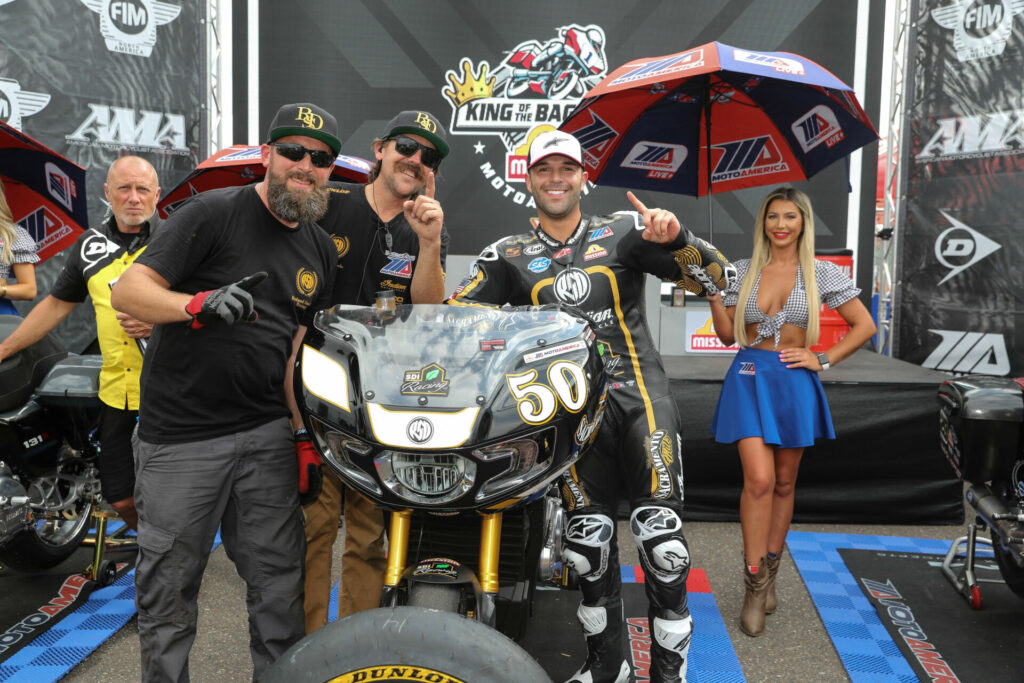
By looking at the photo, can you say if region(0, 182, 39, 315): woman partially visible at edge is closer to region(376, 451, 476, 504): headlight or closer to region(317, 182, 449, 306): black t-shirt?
region(317, 182, 449, 306): black t-shirt

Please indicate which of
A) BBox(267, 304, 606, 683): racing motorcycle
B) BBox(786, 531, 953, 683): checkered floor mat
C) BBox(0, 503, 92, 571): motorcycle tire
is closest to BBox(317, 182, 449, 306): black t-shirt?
BBox(267, 304, 606, 683): racing motorcycle

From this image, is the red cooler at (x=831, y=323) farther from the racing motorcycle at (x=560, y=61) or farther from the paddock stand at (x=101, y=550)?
the paddock stand at (x=101, y=550)

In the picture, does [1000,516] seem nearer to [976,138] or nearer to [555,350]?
[555,350]

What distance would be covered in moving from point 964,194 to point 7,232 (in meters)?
5.80

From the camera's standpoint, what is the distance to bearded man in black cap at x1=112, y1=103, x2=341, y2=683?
6.70 feet

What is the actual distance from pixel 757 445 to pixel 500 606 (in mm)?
1785

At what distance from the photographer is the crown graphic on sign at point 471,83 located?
6434 mm

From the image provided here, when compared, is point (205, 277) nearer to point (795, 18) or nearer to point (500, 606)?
point (500, 606)

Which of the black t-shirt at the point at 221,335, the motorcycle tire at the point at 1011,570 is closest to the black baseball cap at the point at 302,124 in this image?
the black t-shirt at the point at 221,335

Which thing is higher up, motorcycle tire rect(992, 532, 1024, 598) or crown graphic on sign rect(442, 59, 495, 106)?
crown graphic on sign rect(442, 59, 495, 106)

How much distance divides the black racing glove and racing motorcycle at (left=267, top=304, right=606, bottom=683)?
0.46 feet

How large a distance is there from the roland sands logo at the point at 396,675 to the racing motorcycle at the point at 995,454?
2.54m

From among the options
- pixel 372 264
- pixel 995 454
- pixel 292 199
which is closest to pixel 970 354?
pixel 995 454

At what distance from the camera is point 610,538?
2.38 metres
